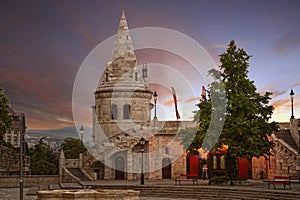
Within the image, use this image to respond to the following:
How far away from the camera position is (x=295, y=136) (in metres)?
41.7

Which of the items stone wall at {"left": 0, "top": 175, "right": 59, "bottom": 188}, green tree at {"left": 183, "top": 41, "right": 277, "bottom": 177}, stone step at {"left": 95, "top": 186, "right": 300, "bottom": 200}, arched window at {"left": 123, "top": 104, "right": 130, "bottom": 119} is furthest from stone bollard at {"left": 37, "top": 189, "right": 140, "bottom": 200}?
arched window at {"left": 123, "top": 104, "right": 130, "bottom": 119}

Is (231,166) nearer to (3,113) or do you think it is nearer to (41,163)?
(3,113)

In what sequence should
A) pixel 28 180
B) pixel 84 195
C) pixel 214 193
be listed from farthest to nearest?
pixel 28 180, pixel 214 193, pixel 84 195

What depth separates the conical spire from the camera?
2098 inches

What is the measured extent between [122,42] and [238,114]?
2196 centimetres

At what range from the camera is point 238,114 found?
34.5 meters

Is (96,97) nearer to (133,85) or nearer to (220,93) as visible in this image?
(133,85)

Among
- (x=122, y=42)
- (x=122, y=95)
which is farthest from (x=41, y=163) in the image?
(x=122, y=42)

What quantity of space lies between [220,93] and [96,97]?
2089cm

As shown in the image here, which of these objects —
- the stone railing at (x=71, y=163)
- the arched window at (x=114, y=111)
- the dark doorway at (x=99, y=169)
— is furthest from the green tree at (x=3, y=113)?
the dark doorway at (x=99, y=169)

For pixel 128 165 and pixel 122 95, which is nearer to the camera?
pixel 128 165

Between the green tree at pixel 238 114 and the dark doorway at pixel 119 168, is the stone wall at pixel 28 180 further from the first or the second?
the green tree at pixel 238 114

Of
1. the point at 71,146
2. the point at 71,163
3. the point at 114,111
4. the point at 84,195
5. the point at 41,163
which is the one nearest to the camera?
the point at 84,195

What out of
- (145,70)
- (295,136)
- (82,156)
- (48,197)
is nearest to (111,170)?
(82,156)
